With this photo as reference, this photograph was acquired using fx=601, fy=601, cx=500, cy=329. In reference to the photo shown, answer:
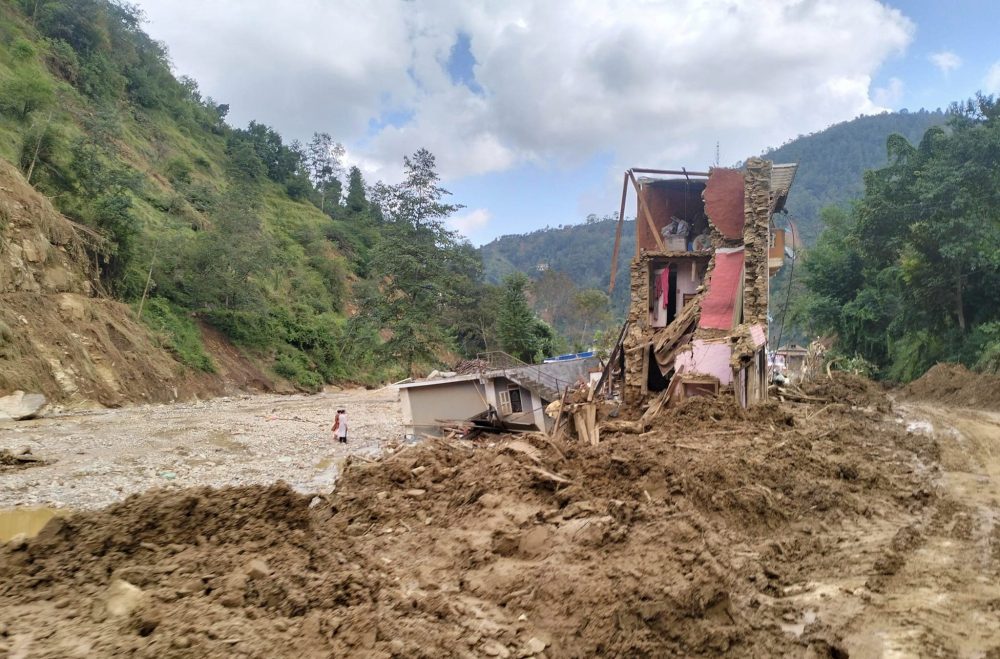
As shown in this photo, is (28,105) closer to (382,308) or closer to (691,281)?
(382,308)

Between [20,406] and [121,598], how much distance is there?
57.8 ft

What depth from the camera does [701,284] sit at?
16172 millimetres

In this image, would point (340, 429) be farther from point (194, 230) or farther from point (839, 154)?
point (839, 154)

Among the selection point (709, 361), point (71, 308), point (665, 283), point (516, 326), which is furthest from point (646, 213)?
point (516, 326)

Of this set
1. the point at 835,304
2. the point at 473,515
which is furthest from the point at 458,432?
the point at 835,304

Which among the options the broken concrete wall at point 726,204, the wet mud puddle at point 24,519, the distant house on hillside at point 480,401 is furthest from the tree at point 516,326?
the wet mud puddle at point 24,519

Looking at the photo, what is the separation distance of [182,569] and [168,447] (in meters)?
12.9

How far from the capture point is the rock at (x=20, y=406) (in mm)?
16359

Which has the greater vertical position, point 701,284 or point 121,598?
point 701,284

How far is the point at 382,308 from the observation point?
31.2m

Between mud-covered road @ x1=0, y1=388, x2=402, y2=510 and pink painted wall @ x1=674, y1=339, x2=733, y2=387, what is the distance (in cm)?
821

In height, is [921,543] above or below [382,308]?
below

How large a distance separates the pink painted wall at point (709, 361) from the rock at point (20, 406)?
17537 mm

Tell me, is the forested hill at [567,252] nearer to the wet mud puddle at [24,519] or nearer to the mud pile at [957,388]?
the mud pile at [957,388]
